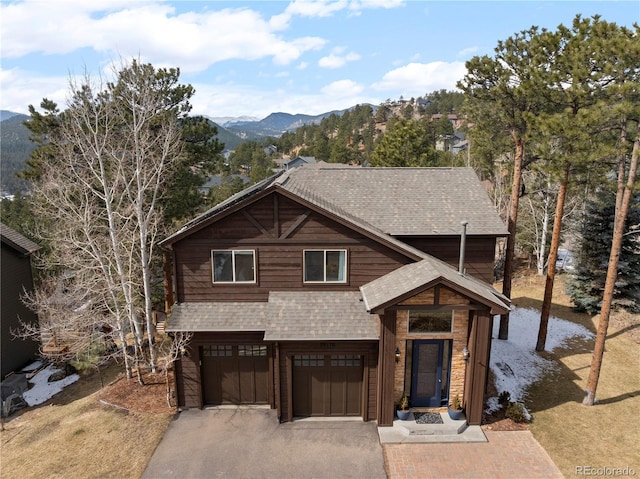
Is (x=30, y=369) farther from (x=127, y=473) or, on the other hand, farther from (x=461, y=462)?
(x=461, y=462)

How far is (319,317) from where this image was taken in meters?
13.1

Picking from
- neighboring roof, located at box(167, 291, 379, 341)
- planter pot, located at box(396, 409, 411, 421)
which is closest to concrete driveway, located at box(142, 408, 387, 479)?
planter pot, located at box(396, 409, 411, 421)

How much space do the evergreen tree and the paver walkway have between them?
1377 centimetres

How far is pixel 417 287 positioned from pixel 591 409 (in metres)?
8.31

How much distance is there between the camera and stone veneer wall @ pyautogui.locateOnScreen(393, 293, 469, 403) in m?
12.8

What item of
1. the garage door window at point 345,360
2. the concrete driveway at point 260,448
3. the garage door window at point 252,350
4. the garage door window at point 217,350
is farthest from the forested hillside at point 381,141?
the concrete driveway at point 260,448

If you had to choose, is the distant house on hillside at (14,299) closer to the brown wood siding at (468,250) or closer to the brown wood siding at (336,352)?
the brown wood siding at (336,352)

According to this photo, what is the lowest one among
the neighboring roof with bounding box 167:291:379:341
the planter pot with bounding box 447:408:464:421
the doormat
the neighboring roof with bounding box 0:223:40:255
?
the doormat

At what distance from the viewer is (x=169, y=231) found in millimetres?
22281

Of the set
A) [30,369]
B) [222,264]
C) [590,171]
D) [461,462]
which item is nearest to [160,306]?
[30,369]

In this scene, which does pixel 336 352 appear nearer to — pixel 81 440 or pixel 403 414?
pixel 403 414

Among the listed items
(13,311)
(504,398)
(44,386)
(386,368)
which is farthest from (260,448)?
(13,311)

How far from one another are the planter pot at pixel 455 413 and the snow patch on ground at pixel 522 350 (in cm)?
126

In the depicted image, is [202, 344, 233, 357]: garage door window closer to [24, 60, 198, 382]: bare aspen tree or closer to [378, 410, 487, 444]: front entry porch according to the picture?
[24, 60, 198, 382]: bare aspen tree
